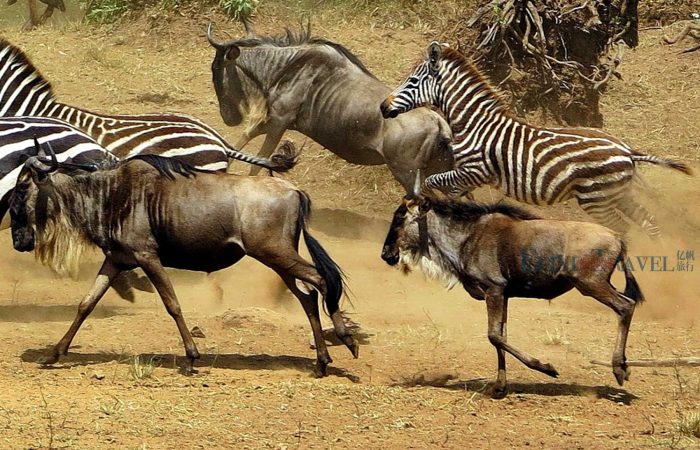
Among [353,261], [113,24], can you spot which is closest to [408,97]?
[353,261]

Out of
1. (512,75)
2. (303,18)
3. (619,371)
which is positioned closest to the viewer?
(619,371)

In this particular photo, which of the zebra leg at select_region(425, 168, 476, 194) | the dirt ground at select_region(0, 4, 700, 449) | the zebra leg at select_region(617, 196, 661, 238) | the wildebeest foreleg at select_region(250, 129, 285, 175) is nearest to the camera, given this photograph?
the dirt ground at select_region(0, 4, 700, 449)

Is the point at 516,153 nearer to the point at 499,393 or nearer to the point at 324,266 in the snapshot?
the point at 324,266

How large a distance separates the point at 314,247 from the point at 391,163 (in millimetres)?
3229

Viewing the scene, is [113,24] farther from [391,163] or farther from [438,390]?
[438,390]

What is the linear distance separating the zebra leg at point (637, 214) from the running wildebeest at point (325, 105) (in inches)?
66.7

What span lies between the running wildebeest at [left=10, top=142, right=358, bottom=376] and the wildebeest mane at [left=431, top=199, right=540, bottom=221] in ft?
2.70

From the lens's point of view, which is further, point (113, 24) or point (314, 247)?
point (113, 24)

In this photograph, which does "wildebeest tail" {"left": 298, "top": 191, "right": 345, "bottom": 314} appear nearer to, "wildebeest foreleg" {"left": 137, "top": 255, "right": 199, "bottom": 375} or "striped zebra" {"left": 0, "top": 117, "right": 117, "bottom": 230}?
"wildebeest foreleg" {"left": 137, "top": 255, "right": 199, "bottom": 375}

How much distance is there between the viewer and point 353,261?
10.9m

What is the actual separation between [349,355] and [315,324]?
2.27 feet

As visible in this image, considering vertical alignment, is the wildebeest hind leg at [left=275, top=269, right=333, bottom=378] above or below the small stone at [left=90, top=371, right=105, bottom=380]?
above

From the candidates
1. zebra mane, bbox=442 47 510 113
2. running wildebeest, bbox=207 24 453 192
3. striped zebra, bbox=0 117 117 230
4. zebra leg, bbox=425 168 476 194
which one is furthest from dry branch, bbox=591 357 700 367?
striped zebra, bbox=0 117 117 230

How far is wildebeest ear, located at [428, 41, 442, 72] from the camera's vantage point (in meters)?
10.2
